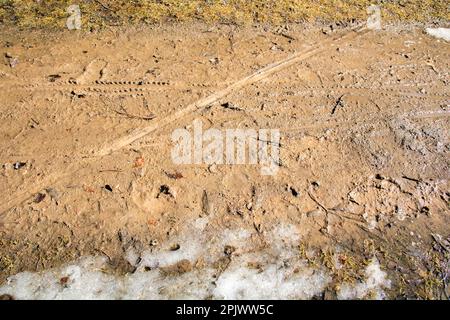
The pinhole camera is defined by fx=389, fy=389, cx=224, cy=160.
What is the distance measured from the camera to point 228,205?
3.45 metres

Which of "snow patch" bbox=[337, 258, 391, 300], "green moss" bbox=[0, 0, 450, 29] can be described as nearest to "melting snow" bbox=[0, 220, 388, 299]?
"snow patch" bbox=[337, 258, 391, 300]

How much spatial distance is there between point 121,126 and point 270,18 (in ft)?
8.93

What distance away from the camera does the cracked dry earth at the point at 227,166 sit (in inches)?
126

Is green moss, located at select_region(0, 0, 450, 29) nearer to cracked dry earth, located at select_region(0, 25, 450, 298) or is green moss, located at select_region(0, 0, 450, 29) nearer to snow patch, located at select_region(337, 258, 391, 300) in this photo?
cracked dry earth, located at select_region(0, 25, 450, 298)

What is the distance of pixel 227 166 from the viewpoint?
3715mm

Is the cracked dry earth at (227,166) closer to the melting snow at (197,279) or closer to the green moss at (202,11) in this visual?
the melting snow at (197,279)

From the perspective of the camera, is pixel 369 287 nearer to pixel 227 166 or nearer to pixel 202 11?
pixel 227 166

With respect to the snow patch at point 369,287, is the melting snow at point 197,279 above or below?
below

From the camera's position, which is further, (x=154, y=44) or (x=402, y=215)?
(x=154, y=44)

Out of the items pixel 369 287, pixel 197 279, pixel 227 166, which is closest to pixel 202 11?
pixel 227 166

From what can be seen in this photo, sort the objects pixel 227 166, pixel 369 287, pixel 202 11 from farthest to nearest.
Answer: pixel 202 11 → pixel 227 166 → pixel 369 287

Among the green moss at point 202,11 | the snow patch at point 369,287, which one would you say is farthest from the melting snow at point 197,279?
the green moss at point 202,11
